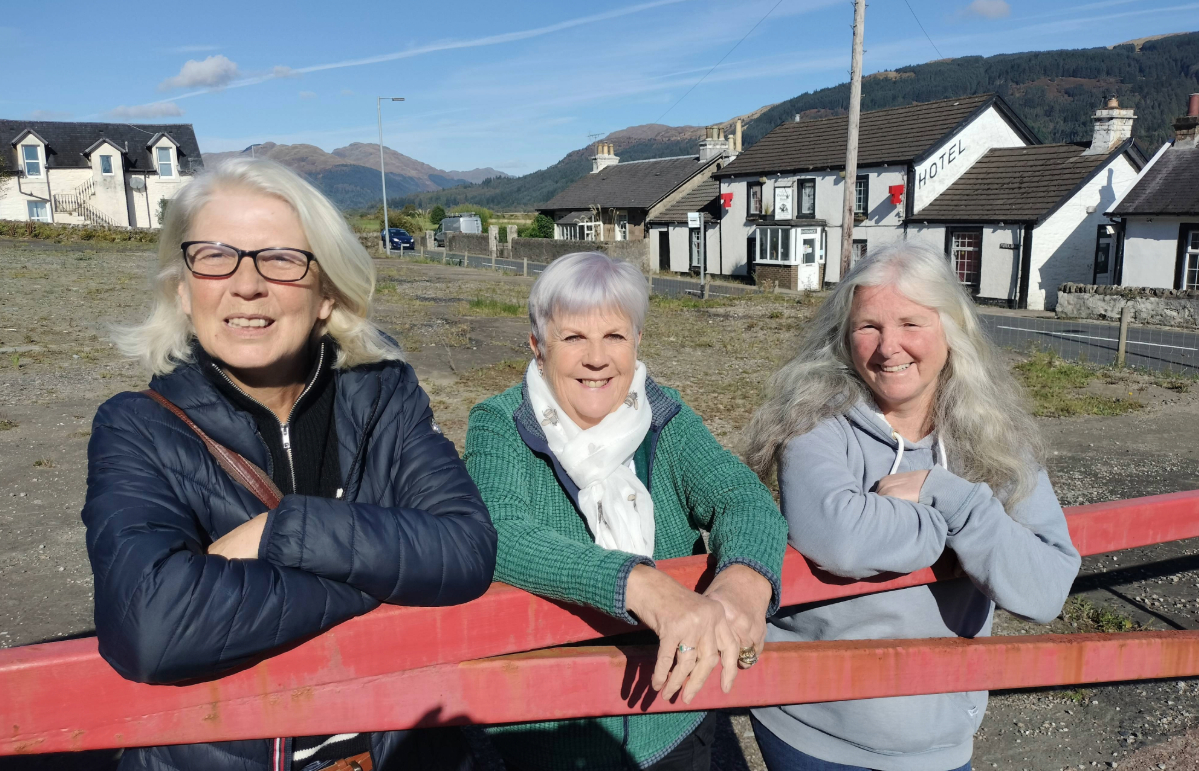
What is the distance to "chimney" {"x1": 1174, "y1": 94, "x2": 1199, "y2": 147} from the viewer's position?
24516mm

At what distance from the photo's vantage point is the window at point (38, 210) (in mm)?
46438

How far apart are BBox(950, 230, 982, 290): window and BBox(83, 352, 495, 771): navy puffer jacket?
29.3 meters

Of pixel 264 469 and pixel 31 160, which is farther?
pixel 31 160

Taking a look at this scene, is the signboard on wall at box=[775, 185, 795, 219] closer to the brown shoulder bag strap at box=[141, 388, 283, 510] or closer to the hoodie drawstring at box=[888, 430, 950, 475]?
the hoodie drawstring at box=[888, 430, 950, 475]

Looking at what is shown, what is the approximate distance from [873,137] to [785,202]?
4427 millimetres

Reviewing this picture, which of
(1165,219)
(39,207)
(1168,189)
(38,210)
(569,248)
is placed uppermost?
(39,207)

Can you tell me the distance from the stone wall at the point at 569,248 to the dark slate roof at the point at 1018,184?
15.4 m

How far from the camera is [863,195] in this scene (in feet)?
106

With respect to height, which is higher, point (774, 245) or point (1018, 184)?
point (1018, 184)

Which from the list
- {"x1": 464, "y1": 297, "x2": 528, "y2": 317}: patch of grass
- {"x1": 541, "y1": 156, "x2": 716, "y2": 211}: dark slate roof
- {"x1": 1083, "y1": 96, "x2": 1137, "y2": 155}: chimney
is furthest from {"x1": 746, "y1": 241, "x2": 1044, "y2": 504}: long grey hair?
{"x1": 541, "y1": 156, "x2": 716, "y2": 211}: dark slate roof

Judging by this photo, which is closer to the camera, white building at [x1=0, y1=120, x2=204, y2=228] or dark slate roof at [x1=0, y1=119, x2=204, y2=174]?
white building at [x1=0, y1=120, x2=204, y2=228]

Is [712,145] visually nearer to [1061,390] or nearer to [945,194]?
[945,194]

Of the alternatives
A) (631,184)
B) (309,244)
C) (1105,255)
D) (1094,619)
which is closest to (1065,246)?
(1105,255)

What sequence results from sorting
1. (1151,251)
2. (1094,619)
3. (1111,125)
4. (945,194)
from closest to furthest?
(1094,619) → (1151,251) → (1111,125) → (945,194)
